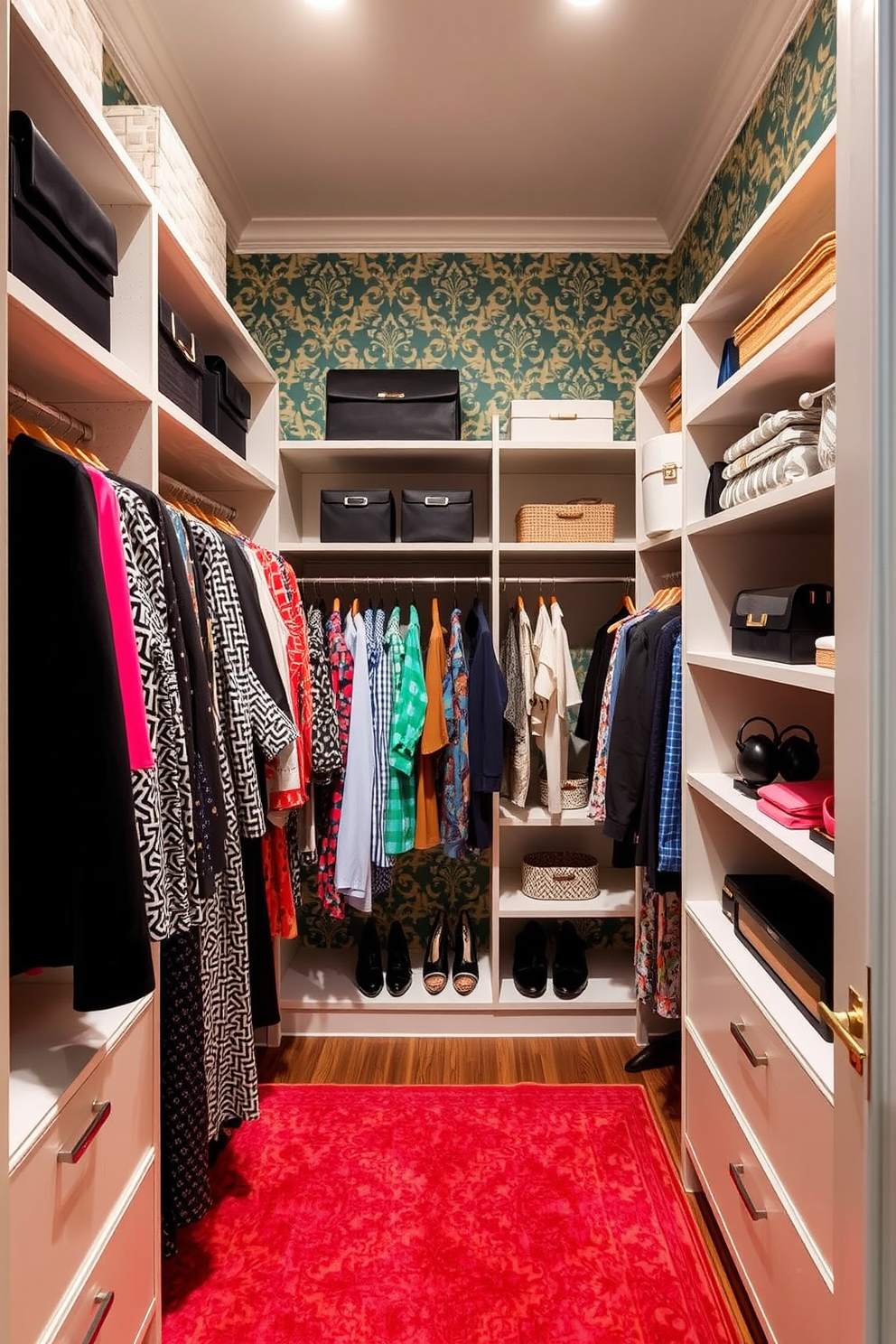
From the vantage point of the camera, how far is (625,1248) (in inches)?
64.5

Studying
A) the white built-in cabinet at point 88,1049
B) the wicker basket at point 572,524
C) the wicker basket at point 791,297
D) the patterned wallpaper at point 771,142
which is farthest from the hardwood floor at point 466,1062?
the patterned wallpaper at point 771,142

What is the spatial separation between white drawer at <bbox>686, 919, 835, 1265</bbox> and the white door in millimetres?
322

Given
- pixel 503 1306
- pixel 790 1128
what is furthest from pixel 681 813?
pixel 503 1306

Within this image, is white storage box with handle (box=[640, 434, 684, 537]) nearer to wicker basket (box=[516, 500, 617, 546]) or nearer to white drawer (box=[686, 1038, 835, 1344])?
wicker basket (box=[516, 500, 617, 546])

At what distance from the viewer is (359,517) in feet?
8.15

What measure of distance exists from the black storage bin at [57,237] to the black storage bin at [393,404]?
4.02ft

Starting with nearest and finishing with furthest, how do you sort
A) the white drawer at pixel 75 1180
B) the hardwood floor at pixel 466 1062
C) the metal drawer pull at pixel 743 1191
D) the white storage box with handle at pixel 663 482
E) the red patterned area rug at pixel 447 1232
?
1. the white drawer at pixel 75 1180
2. the metal drawer pull at pixel 743 1191
3. the red patterned area rug at pixel 447 1232
4. the white storage box with handle at pixel 663 482
5. the hardwood floor at pixel 466 1062

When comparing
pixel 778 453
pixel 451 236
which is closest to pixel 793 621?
pixel 778 453

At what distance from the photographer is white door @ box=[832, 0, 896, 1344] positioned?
2.22 feet

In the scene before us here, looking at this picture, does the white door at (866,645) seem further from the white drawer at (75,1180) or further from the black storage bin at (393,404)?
the black storage bin at (393,404)

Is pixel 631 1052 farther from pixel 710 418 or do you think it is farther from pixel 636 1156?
pixel 710 418

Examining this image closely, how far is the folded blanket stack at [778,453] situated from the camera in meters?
1.36

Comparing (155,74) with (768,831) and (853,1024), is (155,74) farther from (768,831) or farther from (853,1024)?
(853,1024)

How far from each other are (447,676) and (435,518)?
54 centimetres
